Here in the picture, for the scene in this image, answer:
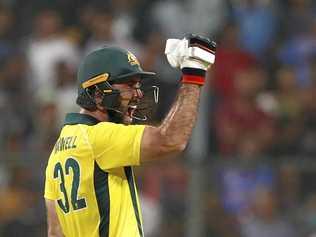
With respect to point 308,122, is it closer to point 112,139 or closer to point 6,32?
point 6,32

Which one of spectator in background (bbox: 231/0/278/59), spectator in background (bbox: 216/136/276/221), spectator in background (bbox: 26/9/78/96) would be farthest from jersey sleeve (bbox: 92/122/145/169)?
spectator in background (bbox: 231/0/278/59)

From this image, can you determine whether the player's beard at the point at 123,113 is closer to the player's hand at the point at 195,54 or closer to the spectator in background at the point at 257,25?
the player's hand at the point at 195,54

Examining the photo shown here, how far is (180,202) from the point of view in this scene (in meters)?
9.69

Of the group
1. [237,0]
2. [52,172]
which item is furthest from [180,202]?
[52,172]

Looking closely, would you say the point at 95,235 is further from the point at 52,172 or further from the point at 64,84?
the point at 64,84

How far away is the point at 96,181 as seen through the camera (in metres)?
5.18

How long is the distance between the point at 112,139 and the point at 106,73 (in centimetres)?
37

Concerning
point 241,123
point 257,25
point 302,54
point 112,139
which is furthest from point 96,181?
point 257,25

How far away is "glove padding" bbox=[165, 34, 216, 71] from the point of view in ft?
16.4

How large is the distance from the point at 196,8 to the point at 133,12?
45.6 inches

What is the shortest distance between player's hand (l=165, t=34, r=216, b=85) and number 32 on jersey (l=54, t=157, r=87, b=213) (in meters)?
0.73

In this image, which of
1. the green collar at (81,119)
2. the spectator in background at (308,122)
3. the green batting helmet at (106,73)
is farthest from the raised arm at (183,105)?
the spectator in background at (308,122)

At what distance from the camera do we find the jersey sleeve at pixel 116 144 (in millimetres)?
5016

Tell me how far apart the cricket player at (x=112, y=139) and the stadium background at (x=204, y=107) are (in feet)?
13.6
